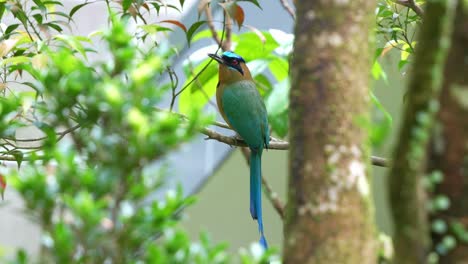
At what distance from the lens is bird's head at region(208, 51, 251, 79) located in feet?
9.26

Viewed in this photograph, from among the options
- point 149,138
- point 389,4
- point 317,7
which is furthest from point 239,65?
point 149,138

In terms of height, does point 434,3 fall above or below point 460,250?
above

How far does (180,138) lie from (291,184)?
0.60 ft

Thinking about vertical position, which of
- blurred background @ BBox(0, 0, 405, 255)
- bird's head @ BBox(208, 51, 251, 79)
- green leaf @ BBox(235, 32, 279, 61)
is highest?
green leaf @ BBox(235, 32, 279, 61)

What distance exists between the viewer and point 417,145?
2.43 ft

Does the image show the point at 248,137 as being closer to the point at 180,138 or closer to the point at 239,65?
the point at 239,65

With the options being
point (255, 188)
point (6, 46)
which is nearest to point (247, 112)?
point (255, 188)

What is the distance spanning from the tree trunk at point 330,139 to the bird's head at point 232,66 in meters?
1.86

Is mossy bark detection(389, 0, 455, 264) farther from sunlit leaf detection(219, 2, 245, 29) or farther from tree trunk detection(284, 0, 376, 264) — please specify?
sunlit leaf detection(219, 2, 245, 29)

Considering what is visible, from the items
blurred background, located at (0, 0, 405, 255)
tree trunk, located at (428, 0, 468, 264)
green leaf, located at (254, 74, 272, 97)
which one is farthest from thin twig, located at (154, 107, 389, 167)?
blurred background, located at (0, 0, 405, 255)

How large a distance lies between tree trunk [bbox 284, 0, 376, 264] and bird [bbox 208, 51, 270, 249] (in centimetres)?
141

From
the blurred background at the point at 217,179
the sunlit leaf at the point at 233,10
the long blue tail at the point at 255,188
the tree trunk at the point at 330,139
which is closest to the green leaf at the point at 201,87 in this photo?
the long blue tail at the point at 255,188

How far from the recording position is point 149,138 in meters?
0.76

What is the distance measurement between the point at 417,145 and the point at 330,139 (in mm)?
155
